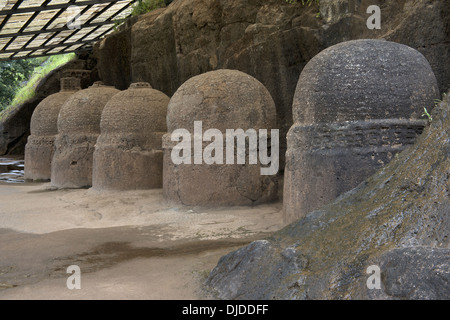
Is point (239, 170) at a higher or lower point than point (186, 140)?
lower

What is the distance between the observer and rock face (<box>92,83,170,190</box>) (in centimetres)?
779

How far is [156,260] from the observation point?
12.9ft

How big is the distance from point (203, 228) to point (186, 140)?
1.44 meters

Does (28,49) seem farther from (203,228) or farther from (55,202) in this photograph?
(203,228)

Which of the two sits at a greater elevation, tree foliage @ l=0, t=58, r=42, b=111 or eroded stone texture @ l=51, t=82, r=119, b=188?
tree foliage @ l=0, t=58, r=42, b=111

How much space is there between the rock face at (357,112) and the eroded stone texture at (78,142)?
19.0 ft

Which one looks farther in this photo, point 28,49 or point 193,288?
point 28,49

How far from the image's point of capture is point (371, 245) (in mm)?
2547

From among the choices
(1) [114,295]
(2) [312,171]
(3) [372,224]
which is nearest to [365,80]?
(2) [312,171]

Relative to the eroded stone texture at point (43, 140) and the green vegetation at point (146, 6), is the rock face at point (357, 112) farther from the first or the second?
the green vegetation at point (146, 6)

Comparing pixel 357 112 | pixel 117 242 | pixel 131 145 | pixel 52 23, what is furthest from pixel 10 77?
pixel 357 112

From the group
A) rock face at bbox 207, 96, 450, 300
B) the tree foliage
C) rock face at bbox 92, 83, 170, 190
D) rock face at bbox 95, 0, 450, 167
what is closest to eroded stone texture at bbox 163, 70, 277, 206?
rock face at bbox 95, 0, 450, 167

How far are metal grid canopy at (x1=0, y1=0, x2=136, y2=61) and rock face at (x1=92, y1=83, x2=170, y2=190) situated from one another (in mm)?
4245

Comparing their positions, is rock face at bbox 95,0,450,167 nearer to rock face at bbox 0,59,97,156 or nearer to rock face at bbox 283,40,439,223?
rock face at bbox 283,40,439,223
